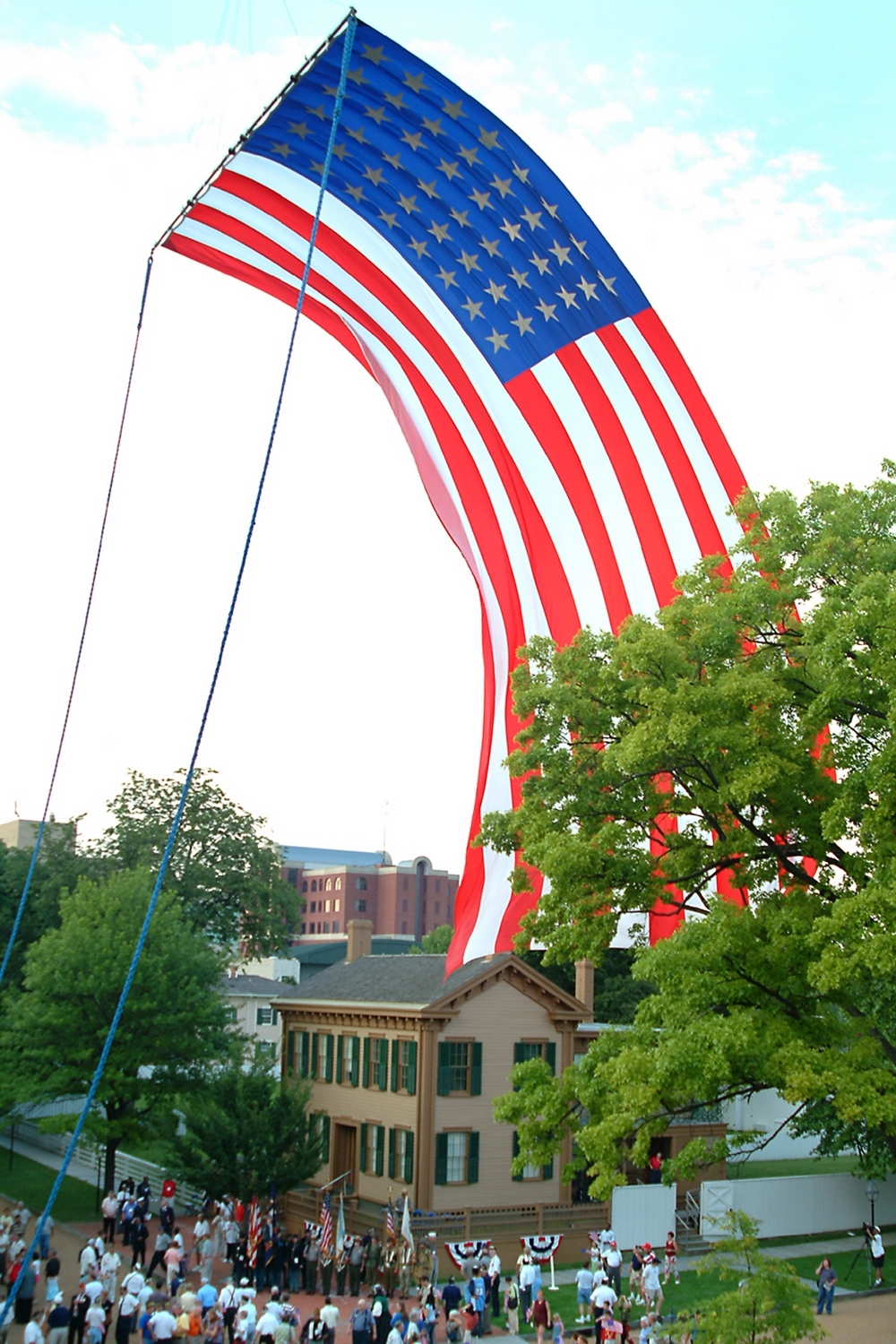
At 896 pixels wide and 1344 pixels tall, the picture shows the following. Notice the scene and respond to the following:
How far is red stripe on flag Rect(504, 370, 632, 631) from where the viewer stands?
20.9 meters

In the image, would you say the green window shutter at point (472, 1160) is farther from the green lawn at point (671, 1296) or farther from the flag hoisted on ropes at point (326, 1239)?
the flag hoisted on ropes at point (326, 1239)

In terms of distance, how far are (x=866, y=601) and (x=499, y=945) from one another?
911 cm

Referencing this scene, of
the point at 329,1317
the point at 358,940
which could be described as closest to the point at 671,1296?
the point at 329,1317

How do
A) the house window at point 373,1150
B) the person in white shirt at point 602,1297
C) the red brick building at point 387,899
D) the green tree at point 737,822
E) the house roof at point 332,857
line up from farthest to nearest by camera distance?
the house roof at point 332,857, the red brick building at point 387,899, the house window at point 373,1150, the person in white shirt at point 602,1297, the green tree at point 737,822

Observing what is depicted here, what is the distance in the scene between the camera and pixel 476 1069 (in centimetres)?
3288

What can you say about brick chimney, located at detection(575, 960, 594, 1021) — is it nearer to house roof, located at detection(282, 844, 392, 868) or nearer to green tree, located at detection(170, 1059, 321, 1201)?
green tree, located at detection(170, 1059, 321, 1201)

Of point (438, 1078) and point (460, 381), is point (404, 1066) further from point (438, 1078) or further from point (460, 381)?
point (460, 381)

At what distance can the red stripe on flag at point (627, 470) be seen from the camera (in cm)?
2052

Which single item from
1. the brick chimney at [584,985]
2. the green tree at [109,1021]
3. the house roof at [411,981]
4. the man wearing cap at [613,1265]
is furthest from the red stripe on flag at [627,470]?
the brick chimney at [584,985]

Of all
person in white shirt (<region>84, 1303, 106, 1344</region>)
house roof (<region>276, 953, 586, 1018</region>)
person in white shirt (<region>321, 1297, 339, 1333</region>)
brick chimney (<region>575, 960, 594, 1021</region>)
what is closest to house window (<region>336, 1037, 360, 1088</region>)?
house roof (<region>276, 953, 586, 1018</region>)

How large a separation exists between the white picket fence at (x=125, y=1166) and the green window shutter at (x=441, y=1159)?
7.42 metres

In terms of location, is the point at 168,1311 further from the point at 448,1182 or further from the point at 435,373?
the point at 435,373

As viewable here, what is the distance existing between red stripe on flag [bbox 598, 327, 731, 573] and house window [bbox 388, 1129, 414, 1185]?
19520mm

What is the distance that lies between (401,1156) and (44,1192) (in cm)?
1159
